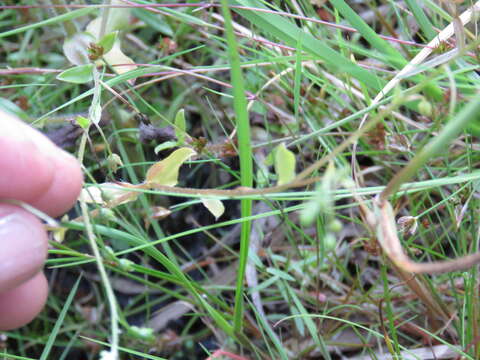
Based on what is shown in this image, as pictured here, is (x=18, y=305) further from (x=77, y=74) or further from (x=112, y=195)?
(x=77, y=74)

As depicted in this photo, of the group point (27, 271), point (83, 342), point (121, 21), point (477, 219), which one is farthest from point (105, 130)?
point (477, 219)

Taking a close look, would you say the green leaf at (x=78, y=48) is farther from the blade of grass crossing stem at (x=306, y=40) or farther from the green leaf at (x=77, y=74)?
the blade of grass crossing stem at (x=306, y=40)

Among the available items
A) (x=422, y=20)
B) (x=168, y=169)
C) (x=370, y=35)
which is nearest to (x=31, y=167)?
(x=168, y=169)

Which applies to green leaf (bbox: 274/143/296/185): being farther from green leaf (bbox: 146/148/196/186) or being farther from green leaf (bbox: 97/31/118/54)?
green leaf (bbox: 97/31/118/54)

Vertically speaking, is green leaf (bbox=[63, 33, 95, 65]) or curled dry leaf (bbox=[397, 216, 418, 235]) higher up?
green leaf (bbox=[63, 33, 95, 65])

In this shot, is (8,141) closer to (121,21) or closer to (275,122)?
(121,21)

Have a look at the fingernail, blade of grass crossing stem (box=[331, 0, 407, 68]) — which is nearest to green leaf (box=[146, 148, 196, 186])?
the fingernail
